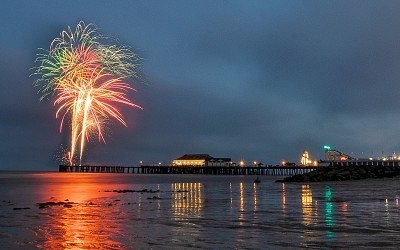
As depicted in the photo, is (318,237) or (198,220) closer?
(318,237)

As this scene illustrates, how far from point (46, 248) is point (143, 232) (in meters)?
3.79

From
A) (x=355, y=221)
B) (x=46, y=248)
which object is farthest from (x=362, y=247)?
(x=46, y=248)

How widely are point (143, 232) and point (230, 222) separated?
420 centimetres

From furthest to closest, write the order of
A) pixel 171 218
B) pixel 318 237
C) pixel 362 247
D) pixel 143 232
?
pixel 171 218 < pixel 143 232 < pixel 318 237 < pixel 362 247

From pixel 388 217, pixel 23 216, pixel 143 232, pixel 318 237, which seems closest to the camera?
pixel 318 237

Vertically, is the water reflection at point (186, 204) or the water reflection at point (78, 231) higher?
the water reflection at point (186, 204)

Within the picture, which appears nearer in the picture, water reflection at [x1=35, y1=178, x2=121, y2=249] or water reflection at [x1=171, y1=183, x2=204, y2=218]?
water reflection at [x1=35, y1=178, x2=121, y2=249]

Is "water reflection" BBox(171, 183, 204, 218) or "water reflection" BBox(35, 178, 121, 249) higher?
"water reflection" BBox(171, 183, 204, 218)

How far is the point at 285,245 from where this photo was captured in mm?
11695

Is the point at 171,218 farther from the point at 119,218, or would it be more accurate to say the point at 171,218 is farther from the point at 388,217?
the point at 388,217

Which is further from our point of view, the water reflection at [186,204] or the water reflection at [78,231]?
the water reflection at [186,204]

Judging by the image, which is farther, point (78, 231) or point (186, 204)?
point (186, 204)

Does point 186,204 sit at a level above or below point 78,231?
above

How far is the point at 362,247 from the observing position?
11133mm
